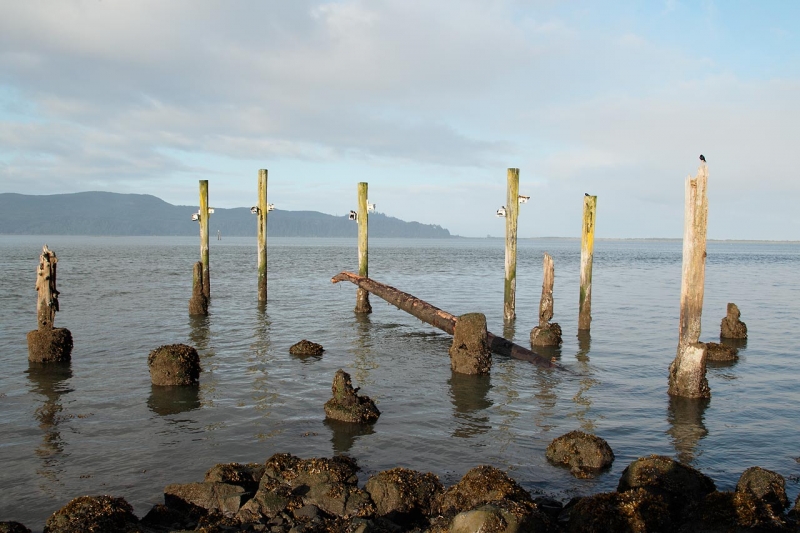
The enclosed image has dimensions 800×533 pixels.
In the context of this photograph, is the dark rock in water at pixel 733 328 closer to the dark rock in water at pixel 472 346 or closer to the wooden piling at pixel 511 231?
the wooden piling at pixel 511 231

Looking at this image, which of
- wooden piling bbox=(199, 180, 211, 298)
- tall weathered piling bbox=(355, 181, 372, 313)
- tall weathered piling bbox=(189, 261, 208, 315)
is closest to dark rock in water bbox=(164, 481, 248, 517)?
tall weathered piling bbox=(355, 181, 372, 313)

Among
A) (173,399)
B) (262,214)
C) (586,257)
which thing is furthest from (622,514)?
(262,214)

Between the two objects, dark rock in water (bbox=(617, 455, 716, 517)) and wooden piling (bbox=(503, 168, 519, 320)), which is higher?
wooden piling (bbox=(503, 168, 519, 320))

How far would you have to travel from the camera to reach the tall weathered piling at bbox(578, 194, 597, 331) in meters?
18.4

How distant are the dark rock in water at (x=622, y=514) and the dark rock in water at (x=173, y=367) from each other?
27.9 ft

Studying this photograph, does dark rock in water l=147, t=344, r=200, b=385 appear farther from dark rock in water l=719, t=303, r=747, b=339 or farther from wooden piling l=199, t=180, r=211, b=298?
dark rock in water l=719, t=303, r=747, b=339

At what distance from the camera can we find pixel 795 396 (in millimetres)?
12391

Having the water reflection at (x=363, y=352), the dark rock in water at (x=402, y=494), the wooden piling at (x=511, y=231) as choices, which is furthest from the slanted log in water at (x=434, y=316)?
the dark rock in water at (x=402, y=494)

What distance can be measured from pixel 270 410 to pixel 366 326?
A: 1023 centimetres

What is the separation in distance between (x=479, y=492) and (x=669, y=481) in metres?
2.32

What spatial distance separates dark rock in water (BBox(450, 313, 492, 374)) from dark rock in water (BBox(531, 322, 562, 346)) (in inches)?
148

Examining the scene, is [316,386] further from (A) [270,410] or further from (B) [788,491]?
(B) [788,491]

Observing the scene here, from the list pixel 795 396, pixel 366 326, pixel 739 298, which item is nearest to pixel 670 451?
pixel 795 396

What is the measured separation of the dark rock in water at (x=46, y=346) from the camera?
46.6ft
